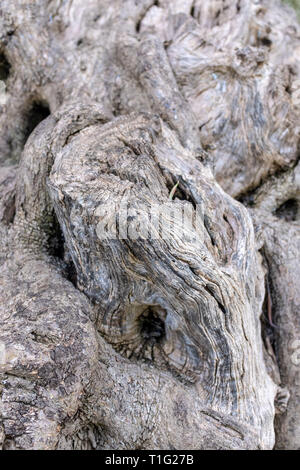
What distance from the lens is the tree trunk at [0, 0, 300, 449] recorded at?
2.13 meters

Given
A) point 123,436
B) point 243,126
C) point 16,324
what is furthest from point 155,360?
point 243,126

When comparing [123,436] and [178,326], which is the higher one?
[178,326]

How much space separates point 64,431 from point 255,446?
3.51 feet

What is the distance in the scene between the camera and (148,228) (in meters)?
2.06

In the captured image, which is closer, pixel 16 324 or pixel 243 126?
pixel 16 324

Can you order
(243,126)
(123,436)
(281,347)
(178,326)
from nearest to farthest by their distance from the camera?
(123,436) < (178,326) < (281,347) < (243,126)

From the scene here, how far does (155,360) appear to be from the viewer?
2623mm

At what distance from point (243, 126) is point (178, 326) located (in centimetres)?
177

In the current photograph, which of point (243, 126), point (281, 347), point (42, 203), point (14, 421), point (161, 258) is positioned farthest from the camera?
point (243, 126)

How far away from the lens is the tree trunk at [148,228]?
2.13 m

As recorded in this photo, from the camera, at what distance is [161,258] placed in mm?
2102

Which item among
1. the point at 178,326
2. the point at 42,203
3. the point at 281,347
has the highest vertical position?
the point at 42,203

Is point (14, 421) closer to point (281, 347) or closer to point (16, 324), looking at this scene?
point (16, 324)

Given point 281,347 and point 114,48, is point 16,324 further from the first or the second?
point 114,48
